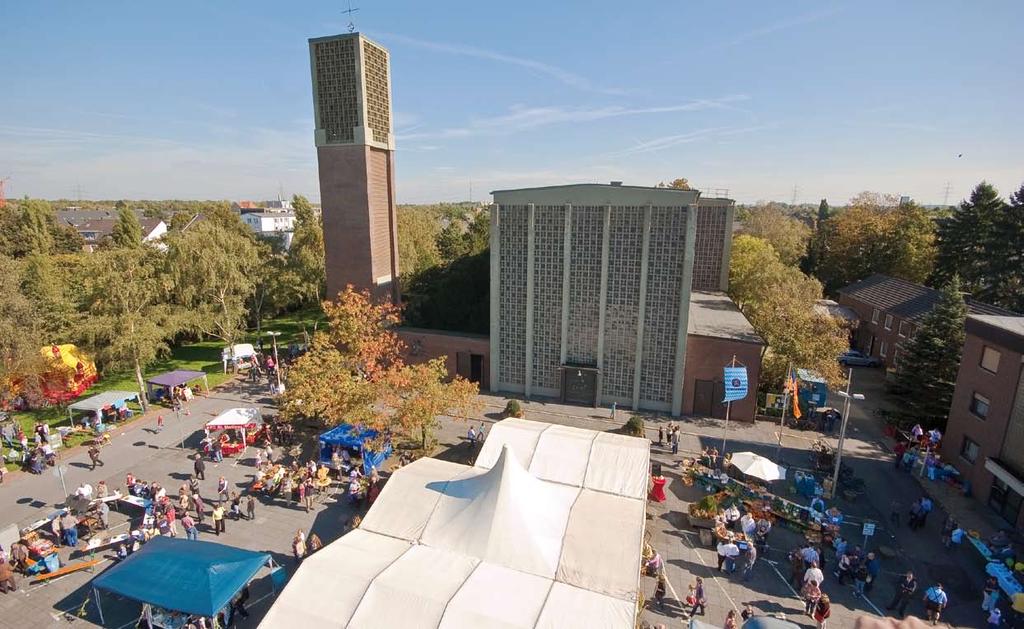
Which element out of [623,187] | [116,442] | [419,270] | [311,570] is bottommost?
[116,442]

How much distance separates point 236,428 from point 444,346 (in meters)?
12.0

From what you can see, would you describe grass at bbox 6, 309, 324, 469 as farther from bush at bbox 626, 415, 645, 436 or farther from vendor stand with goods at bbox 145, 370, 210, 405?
bush at bbox 626, 415, 645, 436

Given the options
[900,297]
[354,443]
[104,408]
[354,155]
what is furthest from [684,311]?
[104,408]

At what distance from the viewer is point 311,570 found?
11.7 meters

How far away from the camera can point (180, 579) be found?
12.4 meters

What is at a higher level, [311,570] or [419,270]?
[419,270]

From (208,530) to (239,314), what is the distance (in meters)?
20.6

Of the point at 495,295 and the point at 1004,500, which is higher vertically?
the point at 495,295

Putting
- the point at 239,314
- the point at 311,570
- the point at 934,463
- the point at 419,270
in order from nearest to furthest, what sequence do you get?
the point at 311,570 < the point at 934,463 < the point at 239,314 < the point at 419,270

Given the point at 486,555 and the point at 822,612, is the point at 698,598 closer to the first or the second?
the point at 822,612

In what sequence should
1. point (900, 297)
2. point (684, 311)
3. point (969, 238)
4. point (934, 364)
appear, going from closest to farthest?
→ point (934, 364)
point (684, 311)
point (900, 297)
point (969, 238)

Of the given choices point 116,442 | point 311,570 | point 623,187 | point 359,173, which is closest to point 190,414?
point 116,442

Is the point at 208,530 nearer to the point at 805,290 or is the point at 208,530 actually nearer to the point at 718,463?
the point at 718,463

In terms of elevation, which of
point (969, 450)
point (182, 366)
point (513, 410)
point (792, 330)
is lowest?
point (182, 366)
